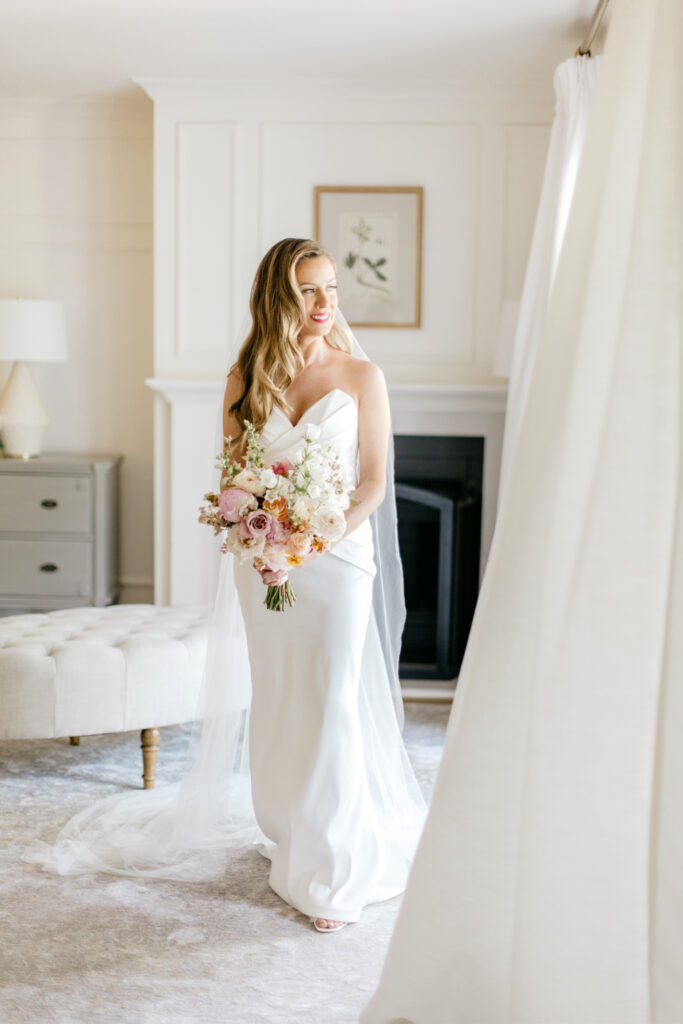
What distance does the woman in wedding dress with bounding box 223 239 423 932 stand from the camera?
2.64m

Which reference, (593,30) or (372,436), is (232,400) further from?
(593,30)

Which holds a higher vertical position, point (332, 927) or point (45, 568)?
point (45, 568)

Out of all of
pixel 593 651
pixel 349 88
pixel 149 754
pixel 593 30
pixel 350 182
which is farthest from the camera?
pixel 350 182

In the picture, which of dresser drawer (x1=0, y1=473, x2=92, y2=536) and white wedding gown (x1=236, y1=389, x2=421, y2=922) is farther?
dresser drawer (x1=0, y1=473, x2=92, y2=536)

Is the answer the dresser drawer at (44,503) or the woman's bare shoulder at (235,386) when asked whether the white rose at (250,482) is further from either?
the dresser drawer at (44,503)

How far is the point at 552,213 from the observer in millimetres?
4172

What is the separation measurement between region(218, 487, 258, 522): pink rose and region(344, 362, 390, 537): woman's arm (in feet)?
1.23

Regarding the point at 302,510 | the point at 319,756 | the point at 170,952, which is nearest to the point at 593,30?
the point at 302,510

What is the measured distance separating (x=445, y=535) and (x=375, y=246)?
1.47 meters

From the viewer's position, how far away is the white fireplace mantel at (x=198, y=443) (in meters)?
4.90

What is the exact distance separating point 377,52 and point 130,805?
3292 millimetres

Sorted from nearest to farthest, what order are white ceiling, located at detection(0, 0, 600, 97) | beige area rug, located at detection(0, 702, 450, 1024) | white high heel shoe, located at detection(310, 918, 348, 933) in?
beige area rug, located at detection(0, 702, 450, 1024)
white high heel shoe, located at detection(310, 918, 348, 933)
white ceiling, located at detection(0, 0, 600, 97)

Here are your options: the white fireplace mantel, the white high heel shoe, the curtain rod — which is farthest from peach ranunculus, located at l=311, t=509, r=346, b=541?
the white fireplace mantel

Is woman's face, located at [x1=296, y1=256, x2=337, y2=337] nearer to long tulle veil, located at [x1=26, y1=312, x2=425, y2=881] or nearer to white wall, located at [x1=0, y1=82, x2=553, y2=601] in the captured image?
long tulle veil, located at [x1=26, y1=312, x2=425, y2=881]
